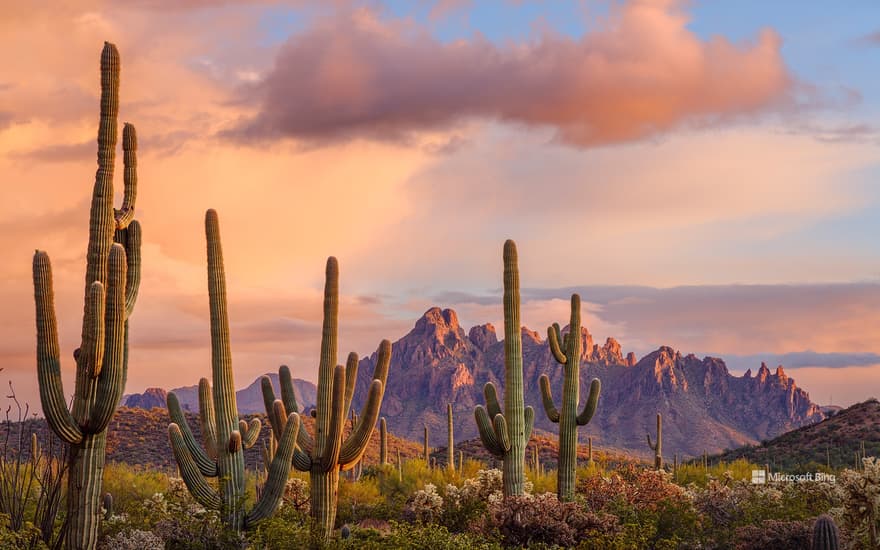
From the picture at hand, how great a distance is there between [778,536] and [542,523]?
15.3 feet

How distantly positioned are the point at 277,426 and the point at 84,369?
16.0ft

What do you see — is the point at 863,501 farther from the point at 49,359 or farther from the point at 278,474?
the point at 49,359

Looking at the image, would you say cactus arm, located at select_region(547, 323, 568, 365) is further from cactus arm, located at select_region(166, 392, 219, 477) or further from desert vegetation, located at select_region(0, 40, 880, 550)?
cactus arm, located at select_region(166, 392, 219, 477)

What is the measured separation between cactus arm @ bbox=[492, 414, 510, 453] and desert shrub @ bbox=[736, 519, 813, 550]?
446cm

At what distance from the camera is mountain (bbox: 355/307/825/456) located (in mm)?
111188

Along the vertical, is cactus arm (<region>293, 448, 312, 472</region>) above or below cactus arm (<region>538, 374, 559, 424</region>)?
below

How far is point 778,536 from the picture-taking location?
17.3 meters

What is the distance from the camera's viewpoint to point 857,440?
44219mm

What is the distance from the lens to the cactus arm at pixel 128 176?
14.6 meters

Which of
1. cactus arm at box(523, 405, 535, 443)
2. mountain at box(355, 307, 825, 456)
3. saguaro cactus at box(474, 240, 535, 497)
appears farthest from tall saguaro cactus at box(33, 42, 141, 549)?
mountain at box(355, 307, 825, 456)

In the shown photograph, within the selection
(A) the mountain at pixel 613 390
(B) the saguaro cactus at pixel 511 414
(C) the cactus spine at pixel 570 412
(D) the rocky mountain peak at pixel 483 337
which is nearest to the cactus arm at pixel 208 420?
(B) the saguaro cactus at pixel 511 414

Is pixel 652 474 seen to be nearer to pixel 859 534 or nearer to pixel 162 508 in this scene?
pixel 859 534

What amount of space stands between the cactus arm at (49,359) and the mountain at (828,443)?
30441 mm

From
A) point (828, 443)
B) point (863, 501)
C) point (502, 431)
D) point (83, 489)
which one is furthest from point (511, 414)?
point (828, 443)
